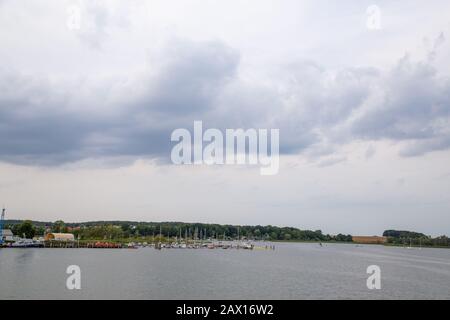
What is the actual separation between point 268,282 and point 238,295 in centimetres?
1472

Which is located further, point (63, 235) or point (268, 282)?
point (63, 235)

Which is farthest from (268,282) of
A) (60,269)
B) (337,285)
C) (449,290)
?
(60,269)

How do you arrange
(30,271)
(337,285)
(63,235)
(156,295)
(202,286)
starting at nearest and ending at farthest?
(156,295) → (202,286) → (337,285) → (30,271) → (63,235)

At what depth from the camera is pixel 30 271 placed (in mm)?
76562

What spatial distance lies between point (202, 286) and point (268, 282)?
37.0 ft

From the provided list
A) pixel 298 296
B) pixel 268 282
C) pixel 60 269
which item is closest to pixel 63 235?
pixel 60 269
